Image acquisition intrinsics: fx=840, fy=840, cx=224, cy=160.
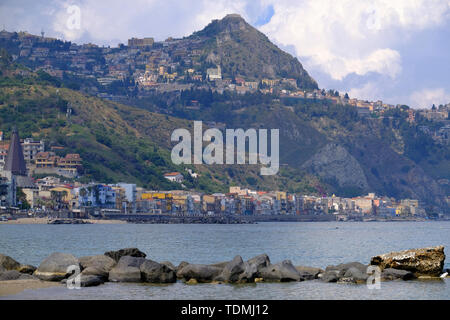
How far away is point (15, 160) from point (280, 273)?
14269cm

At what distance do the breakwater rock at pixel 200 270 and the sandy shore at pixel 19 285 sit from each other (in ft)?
2.86

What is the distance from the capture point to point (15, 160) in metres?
171

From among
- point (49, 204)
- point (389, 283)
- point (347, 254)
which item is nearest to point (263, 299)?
point (389, 283)

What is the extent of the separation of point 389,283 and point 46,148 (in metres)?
169

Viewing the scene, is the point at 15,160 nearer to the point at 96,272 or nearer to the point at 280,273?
the point at 96,272

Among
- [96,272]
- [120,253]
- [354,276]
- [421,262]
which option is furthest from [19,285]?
[421,262]

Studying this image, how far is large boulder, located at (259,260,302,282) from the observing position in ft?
118

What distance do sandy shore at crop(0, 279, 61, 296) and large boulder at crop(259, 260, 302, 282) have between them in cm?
888

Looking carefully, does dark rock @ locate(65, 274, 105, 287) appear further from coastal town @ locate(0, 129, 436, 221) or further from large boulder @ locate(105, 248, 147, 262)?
coastal town @ locate(0, 129, 436, 221)

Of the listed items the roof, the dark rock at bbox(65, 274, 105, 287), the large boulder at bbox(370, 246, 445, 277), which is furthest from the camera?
the roof

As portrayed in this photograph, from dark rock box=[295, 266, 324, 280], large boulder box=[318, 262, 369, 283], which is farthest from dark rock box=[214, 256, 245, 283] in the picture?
large boulder box=[318, 262, 369, 283]

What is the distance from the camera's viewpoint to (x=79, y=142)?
7707 inches

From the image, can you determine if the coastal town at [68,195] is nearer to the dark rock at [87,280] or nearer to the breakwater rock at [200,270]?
the breakwater rock at [200,270]

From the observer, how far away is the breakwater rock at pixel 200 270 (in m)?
34.8
